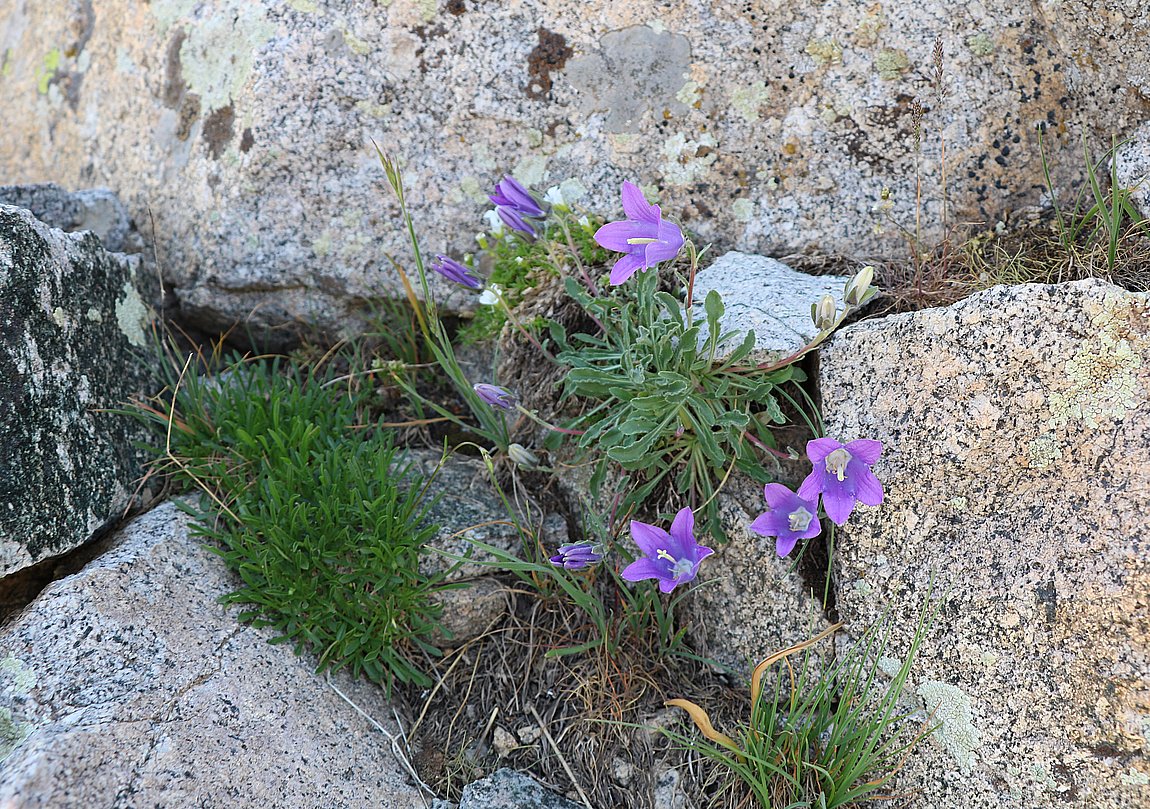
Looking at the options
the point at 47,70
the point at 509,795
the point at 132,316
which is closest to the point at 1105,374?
the point at 509,795

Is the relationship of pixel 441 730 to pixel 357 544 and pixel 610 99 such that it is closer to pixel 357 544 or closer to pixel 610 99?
pixel 357 544

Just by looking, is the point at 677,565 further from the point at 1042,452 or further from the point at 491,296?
the point at 491,296

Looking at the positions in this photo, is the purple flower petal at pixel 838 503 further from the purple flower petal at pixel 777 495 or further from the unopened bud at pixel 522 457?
the unopened bud at pixel 522 457

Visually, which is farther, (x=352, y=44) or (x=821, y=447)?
(x=352, y=44)

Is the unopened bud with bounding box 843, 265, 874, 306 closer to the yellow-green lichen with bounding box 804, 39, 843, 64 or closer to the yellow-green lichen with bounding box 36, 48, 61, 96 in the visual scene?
the yellow-green lichen with bounding box 804, 39, 843, 64

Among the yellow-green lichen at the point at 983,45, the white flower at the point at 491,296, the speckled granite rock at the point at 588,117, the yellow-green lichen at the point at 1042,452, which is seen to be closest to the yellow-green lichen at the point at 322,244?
the speckled granite rock at the point at 588,117

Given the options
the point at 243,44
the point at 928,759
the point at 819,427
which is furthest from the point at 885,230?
the point at 243,44
